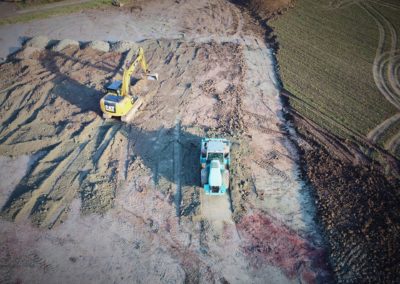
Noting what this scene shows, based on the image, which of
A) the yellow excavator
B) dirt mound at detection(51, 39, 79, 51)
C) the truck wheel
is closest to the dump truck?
the yellow excavator

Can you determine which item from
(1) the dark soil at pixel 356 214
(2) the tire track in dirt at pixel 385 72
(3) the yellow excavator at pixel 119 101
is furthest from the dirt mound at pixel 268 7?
(1) the dark soil at pixel 356 214

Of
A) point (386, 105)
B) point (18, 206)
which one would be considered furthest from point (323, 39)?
point (18, 206)

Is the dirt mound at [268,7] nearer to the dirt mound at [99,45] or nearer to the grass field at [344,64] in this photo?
the grass field at [344,64]

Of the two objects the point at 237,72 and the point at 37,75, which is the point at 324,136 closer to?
the point at 237,72

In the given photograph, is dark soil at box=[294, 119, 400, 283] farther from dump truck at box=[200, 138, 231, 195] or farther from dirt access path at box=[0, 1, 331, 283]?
dump truck at box=[200, 138, 231, 195]

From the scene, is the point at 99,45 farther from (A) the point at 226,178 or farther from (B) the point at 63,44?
(A) the point at 226,178

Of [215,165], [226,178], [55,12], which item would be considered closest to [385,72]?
[226,178]
